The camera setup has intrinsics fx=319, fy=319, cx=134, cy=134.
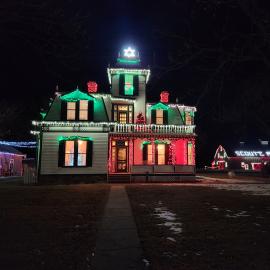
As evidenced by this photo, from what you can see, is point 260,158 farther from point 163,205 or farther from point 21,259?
point 21,259

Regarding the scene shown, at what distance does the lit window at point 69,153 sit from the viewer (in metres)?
24.4

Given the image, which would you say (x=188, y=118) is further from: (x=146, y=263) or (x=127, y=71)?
(x=146, y=263)

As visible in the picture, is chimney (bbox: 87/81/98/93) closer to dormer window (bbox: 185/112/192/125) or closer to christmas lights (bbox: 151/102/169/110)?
christmas lights (bbox: 151/102/169/110)

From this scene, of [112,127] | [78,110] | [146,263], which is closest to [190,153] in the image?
[112,127]

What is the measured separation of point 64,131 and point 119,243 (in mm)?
19166

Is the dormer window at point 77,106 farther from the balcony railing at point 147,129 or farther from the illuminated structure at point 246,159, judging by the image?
the illuminated structure at point 246,159

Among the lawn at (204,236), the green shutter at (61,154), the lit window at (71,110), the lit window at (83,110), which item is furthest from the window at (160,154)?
the lawn at (204,236)

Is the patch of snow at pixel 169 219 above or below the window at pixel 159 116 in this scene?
below

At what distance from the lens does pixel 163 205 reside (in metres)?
11.7

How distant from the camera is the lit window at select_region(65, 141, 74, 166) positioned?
2441 cm

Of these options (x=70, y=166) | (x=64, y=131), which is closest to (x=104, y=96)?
(x=64, y=131)

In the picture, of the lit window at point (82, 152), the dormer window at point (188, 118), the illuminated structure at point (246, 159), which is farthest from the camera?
the illuminated structure at point (246, 159)

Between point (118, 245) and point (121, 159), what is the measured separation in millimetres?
20543

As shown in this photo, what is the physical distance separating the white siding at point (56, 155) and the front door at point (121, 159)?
77.6 inches
